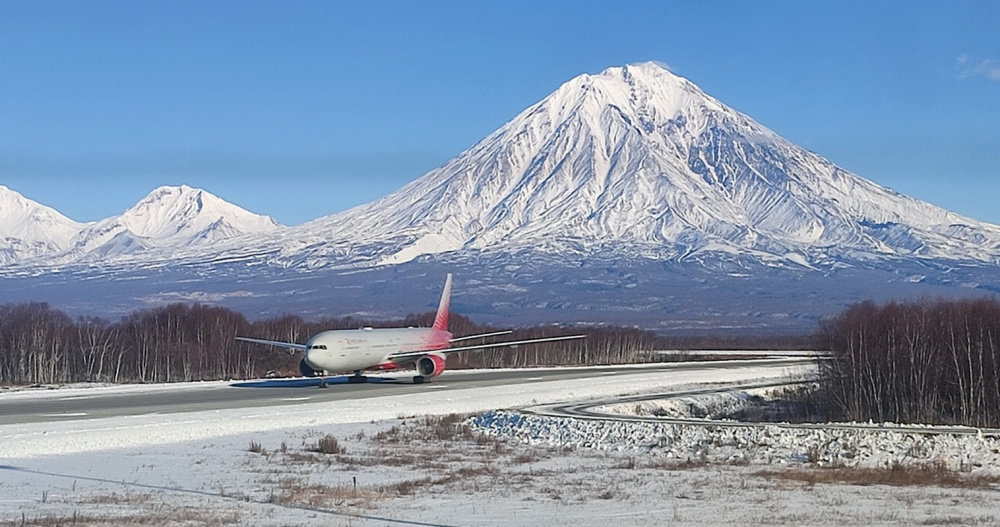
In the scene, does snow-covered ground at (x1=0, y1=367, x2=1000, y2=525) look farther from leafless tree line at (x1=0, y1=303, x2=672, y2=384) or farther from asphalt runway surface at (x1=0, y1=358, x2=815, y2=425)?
leafless tree line at (x1=0, y1=303, x2=672, y2=384)

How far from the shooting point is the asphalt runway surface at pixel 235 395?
4008 cm

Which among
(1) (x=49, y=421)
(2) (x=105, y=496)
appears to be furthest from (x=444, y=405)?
(2) (x=105, y=496)

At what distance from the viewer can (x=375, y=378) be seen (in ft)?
208

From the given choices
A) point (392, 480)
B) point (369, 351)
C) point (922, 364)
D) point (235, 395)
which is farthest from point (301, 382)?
point (392, 480)

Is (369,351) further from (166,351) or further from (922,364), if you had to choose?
(166,351)

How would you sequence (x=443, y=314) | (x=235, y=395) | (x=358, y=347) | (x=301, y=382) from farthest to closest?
(x=443, y=314)
(x=301, y=382)
(x=358, y=347)
(x=235, y=395)

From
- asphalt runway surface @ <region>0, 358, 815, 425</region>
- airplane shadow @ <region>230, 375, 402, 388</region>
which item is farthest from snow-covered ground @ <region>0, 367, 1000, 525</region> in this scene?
airplane shadow @ <region>230, 375, 402, 388</region>

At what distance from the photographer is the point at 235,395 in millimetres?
48125

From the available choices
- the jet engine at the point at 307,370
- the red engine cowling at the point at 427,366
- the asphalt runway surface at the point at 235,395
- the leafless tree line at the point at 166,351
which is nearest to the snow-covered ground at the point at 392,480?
the asphalt runway surface at the point at 235,395

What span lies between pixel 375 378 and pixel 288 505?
4287cm

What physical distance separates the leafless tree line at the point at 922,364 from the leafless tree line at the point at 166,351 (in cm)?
3386

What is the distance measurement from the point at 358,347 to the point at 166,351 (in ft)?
102

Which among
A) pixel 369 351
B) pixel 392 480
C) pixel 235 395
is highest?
pixel 369 351

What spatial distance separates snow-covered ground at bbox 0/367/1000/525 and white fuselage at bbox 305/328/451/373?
15232 mm
